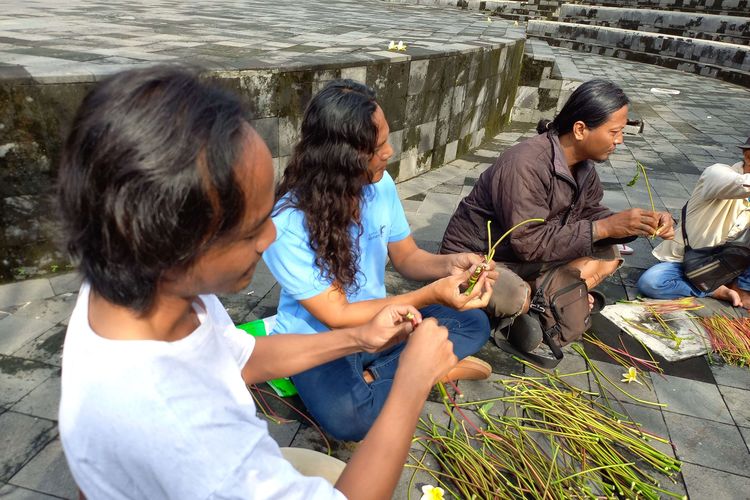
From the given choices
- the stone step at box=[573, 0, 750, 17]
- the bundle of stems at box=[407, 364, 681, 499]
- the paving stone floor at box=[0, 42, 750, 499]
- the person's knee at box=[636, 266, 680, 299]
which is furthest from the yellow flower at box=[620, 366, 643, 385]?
the stone step at box=[573, 0, 750, 17]

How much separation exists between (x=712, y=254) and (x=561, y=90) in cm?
615

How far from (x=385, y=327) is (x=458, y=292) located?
0.50 metres

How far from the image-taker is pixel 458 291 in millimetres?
2051

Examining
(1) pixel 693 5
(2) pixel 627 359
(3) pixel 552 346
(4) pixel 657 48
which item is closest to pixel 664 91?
(4) pixel 657 48

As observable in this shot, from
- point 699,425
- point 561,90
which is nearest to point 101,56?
point 699,425

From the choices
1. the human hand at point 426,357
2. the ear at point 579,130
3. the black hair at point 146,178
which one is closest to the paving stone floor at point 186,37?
the black hair at point 146,178

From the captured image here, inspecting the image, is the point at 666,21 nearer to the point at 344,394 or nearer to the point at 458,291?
the point at 458,291

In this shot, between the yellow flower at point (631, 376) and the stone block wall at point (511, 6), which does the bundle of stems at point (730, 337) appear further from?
the stone block wall at point (511, 6)

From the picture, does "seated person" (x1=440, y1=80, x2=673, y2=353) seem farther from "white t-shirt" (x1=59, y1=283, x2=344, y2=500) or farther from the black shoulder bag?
"white t-shirt" (x1=59, y1=283, x2=344, y2=500)

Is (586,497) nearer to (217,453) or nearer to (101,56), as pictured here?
(217,453)

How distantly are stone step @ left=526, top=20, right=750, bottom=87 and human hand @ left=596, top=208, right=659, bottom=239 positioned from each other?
12.9m

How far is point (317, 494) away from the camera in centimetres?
100

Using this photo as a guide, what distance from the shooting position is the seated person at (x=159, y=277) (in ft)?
2.55

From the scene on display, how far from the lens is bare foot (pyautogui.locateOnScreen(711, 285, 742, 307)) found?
11.4ft
